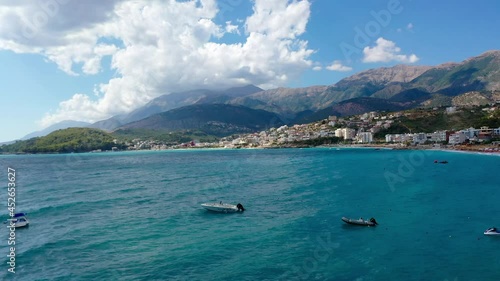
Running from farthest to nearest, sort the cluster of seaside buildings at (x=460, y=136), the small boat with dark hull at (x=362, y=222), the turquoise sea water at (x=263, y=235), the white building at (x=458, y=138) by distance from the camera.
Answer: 1. the white building at (x=458, y=138)
2. the cluster of seaside buildings at (x=460, y=136)
3. the small boat with dark hull at (x=362, y=222)
4. the turquoise sea water at (x=263, y=235)

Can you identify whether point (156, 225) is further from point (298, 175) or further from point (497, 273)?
point (298, 175)

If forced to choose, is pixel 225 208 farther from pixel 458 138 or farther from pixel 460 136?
pixel 460 136

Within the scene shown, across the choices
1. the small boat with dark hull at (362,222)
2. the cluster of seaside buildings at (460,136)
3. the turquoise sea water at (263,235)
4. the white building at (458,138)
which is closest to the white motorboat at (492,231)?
the turquoise sea water at (263,235)

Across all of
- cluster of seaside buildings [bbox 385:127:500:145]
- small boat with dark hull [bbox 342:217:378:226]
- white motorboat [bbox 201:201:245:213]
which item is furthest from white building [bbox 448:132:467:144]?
white motorboat [bbox 201:201:245:213]

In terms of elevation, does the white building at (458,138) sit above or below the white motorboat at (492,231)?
above

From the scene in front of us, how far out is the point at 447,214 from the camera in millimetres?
40500

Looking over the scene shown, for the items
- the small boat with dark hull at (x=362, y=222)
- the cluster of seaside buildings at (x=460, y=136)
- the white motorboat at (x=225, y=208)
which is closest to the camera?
the small boat with dark hull at (x=362, y=222)

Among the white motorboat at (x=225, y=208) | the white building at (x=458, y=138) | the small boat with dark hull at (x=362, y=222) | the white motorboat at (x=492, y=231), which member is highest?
the white building at (x=458, y=138)

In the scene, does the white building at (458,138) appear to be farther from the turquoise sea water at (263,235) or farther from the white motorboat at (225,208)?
the white motorboat at (225,208)

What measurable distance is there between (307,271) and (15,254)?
947 inches

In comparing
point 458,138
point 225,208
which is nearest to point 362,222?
point 225,208

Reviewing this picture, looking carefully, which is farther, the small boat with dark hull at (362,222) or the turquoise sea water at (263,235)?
the small boat with dark hull at (362,222)

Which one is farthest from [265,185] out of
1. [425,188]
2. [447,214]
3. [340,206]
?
[447,214]

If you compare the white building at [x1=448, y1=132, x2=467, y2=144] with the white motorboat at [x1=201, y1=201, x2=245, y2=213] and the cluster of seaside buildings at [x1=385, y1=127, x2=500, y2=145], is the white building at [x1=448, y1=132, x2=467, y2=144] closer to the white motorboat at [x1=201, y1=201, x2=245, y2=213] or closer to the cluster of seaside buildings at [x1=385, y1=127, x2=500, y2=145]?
the cluster of seaside buildings at [x1=385, y1=127, x2=500, y2=145]
